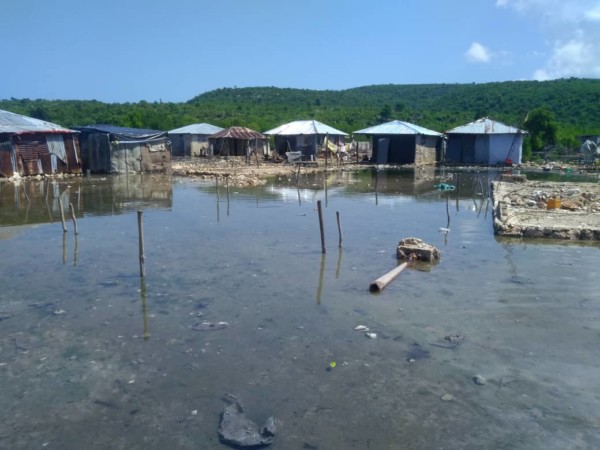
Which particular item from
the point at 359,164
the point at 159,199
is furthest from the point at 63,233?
the point at 359,164

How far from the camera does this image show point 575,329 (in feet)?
24.5

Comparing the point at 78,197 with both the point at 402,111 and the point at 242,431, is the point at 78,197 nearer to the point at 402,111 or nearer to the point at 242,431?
the point at 242,431

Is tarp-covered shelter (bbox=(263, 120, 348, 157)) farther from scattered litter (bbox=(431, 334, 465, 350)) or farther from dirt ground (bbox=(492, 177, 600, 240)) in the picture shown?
scattered litter (bbox=(431, 334, 465, 350))

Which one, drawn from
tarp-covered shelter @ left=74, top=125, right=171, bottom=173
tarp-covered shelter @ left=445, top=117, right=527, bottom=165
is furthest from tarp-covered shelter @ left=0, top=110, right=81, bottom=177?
tarp-covered shelter @ left=445, top=117, right=527, bottom=165

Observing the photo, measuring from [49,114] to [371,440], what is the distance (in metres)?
64.4

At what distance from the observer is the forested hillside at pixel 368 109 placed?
53250 mm

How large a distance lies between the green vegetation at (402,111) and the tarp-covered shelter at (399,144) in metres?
6.54

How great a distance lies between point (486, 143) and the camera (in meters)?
37.2

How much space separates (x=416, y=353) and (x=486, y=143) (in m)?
33.2

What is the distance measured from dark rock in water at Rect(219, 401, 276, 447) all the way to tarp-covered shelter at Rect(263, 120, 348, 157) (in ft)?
105

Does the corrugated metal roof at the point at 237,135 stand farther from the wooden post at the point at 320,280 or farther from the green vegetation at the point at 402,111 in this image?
the wooden post at the point at 320,280

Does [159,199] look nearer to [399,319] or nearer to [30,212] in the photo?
[30,212]

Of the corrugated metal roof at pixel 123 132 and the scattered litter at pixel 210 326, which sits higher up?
the corrugated metal roof at pixel 123 132

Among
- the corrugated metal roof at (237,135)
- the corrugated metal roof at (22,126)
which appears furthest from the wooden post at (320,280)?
the corrugated metal roof at (237,135)
